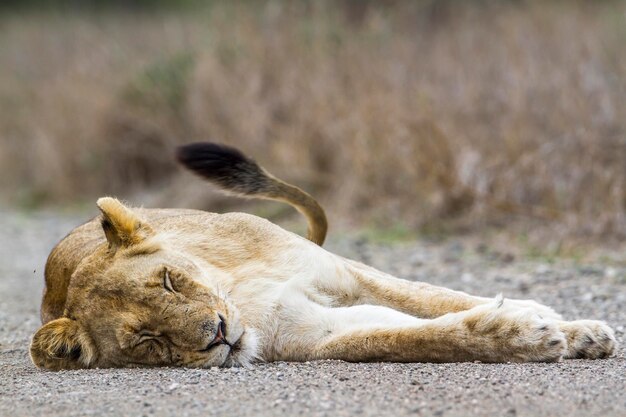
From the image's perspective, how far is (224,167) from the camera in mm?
5656

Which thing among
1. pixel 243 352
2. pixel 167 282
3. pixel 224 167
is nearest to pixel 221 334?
pixel 243 352

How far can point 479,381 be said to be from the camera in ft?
13.0

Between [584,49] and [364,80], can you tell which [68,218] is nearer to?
[364,80]

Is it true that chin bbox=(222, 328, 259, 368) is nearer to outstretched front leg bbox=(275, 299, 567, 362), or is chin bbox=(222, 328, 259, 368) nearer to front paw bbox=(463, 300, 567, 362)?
outstretched front leg bbox=(275, 299, 567, 362)

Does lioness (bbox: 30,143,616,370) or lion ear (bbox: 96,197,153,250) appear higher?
lion ear (bbox: 96,197,153,250)

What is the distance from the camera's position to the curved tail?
560 cm

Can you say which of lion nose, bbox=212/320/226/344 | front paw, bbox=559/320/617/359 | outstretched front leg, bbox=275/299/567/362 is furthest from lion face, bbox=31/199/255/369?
front paw, bbox=559/320/617/359

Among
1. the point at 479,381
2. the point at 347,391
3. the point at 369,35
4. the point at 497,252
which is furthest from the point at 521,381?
the point at 369,35

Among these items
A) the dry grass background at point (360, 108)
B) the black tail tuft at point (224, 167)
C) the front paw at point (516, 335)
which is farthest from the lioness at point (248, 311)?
the dry grass background at point (360, 108)

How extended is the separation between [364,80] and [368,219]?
5.41 ft

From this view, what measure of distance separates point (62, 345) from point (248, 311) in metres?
0.82

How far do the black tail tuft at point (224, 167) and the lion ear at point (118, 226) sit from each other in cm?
81

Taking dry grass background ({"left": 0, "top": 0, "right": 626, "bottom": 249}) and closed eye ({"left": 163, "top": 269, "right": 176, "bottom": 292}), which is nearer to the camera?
closed eye ({"left": 163, "top": 269, "right": 176, "bottom": 292})

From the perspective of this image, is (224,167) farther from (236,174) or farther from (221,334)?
(221,334)
